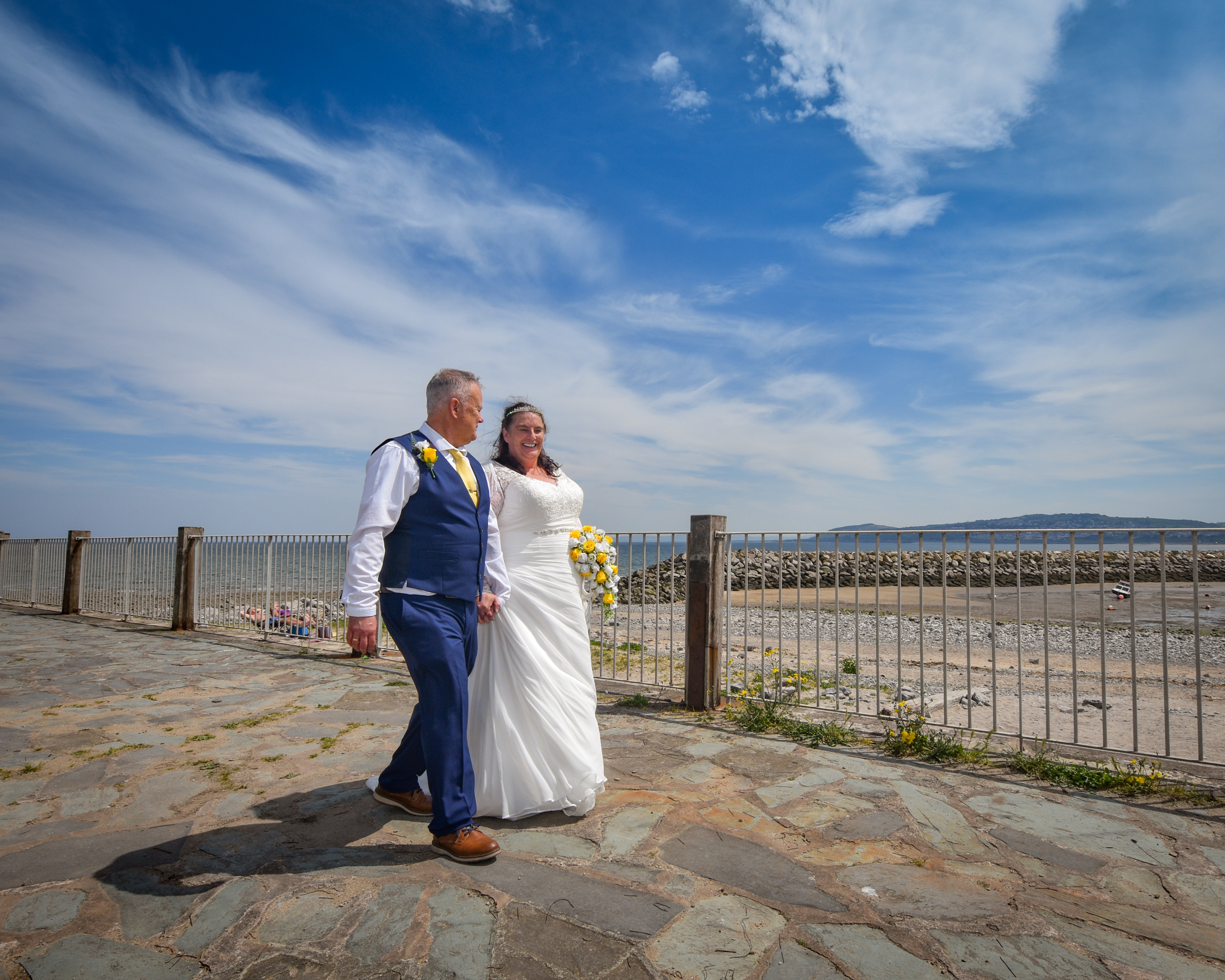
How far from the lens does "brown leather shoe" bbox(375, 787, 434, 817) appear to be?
132 inches

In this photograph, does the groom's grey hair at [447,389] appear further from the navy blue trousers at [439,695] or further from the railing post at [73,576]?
the railing post at [73,576]

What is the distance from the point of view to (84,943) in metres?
2.25

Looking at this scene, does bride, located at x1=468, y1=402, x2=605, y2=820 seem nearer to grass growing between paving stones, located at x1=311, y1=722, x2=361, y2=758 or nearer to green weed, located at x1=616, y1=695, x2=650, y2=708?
grass growing between paving stones, located at x1=311, y1=722, x2=361, y2=758

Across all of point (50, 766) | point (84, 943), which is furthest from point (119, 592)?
point (84, 943)

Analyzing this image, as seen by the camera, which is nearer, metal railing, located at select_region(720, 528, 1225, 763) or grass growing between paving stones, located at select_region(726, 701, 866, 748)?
metal railing, located at select_region(720, 528, 1225, 763)

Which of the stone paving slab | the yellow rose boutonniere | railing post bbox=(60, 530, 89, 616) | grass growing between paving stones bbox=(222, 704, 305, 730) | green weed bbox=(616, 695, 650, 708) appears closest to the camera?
the stone paving slab

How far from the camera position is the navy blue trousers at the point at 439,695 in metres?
2.84

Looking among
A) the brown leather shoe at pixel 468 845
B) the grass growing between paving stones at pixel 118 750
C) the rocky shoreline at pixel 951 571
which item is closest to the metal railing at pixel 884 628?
the brown leather shoe at pixel 468 845

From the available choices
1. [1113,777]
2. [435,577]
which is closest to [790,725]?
[1113,777]

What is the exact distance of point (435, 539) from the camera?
2.95 metres

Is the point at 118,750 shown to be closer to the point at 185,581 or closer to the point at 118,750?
the point at 118,750

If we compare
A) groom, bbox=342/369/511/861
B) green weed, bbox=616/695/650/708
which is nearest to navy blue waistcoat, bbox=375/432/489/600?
groom, bbox=342/369/511/861

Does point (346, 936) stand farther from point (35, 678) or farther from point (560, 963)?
point (35, 678)

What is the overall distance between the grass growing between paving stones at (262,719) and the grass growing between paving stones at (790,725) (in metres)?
3.55
